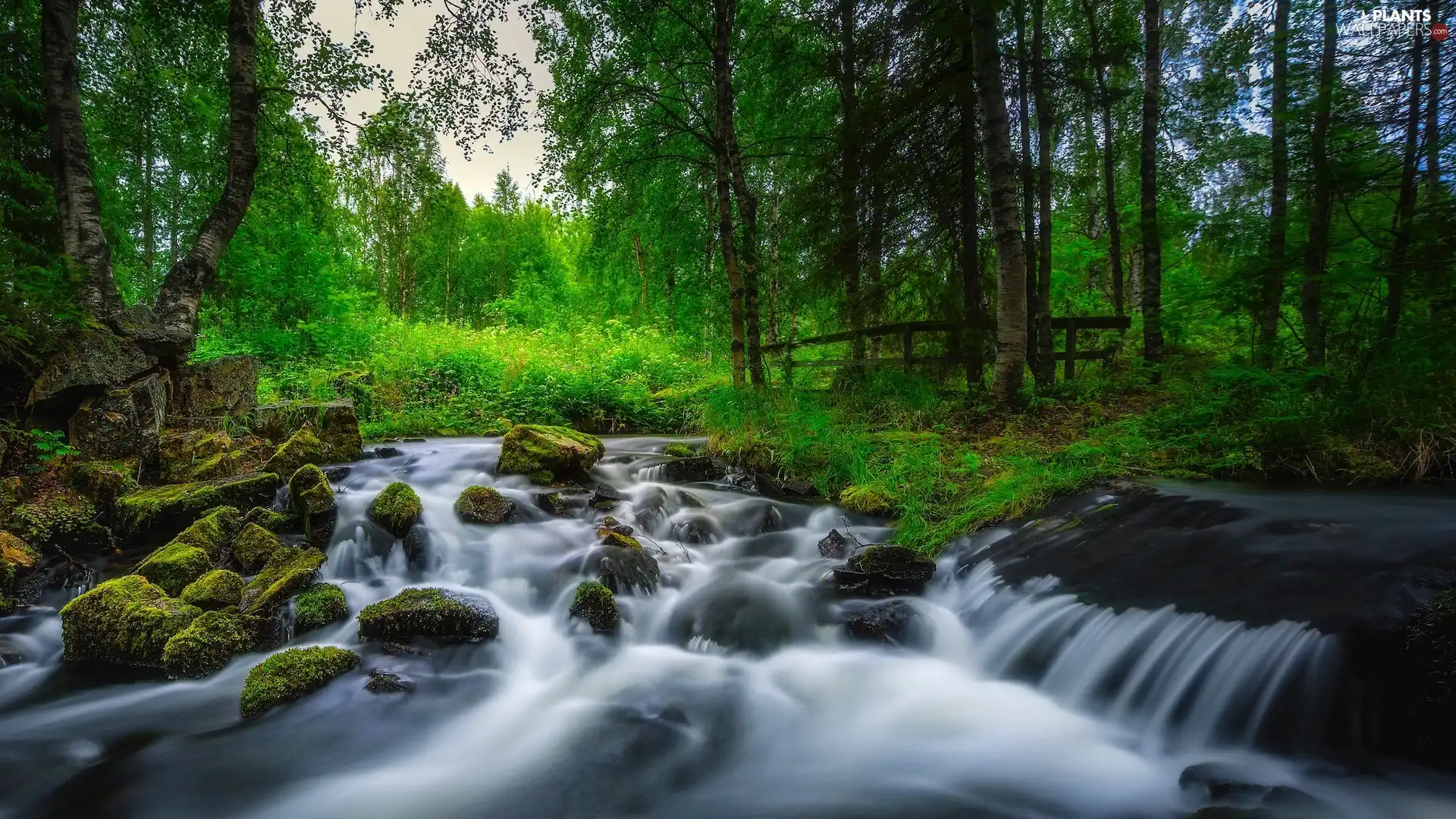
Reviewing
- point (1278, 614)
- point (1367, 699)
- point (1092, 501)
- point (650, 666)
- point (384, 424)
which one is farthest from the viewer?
point (384, 424)

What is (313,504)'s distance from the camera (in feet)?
19.7

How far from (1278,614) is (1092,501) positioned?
6.62 ft

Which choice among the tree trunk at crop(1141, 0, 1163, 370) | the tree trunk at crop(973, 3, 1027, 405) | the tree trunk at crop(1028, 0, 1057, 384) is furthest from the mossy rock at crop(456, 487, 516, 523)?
the tree trunk at crop(1141, 0, 1163, 370)

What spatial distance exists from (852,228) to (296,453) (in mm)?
8374

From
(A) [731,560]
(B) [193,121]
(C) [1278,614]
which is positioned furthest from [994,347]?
(B) [193,121]

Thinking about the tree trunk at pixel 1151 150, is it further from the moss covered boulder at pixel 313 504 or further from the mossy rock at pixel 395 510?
the moss covered boulder at pixel 313 504

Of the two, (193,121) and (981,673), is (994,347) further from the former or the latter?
(193,121)

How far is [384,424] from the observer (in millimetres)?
11844

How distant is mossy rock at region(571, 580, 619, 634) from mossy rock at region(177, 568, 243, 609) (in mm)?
2548

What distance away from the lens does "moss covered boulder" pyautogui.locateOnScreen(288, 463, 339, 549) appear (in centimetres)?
591

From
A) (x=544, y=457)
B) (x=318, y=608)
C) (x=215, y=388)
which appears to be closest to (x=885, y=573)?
(x=318, y=608)

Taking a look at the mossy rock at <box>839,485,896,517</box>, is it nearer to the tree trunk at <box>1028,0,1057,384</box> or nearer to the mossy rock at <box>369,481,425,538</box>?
the mossy rock at <box>369,481,425,538</box>

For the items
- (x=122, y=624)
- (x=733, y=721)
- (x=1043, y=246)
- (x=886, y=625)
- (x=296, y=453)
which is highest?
(x=1043, y=246)

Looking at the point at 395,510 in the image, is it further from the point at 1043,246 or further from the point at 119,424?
the point at 1043,246
